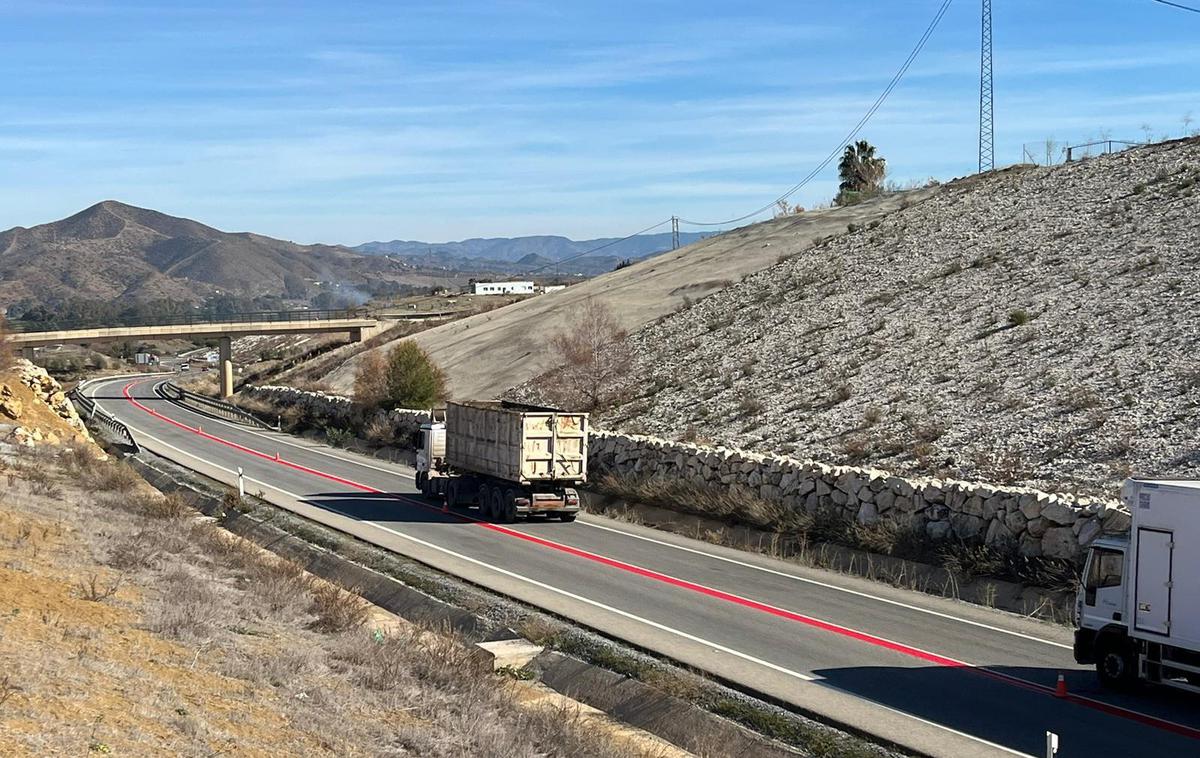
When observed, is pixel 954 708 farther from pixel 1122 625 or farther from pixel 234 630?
pixel 234 630

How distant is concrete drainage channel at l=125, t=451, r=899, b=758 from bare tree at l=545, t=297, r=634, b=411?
21834 mm

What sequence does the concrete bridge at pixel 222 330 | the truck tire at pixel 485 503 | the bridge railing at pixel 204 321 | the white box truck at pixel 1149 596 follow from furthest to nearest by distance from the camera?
1. the bridge railing at pixel 204 321
2. the concrete bridge at pixel 222 330
3. the truck tire at pixel 485 503
4. the white box truck at pixel 1149 596

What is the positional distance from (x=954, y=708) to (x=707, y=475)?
51.5 ft

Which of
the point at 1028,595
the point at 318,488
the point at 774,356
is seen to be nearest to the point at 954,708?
the point at 1028,595

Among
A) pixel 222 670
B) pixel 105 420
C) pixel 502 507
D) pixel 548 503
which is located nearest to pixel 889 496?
pixel 548 503

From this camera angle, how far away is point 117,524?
22.1 metres

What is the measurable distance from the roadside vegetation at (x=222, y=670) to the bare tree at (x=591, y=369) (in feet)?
89.9

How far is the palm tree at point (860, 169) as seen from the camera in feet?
285

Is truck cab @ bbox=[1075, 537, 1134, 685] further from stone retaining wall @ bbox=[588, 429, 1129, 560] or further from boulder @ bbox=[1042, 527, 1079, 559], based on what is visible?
boulder @ bbox=[1042, 527, 1079, 559]

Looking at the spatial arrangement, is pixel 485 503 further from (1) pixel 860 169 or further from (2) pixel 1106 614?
(1) pixel 860 169

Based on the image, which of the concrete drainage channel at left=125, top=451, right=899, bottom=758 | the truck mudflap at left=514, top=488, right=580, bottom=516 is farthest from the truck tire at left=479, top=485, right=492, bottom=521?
the concrete drainage channel at left=125, top=451, right=899, bottom=758

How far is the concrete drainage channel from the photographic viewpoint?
12.3 metres

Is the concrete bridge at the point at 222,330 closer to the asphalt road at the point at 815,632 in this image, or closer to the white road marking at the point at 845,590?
the asphalt road at the point at 815,632

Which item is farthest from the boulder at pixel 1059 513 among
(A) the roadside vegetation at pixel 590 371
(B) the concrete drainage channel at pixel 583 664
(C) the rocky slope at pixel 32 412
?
(C) the rocky slope at pixel 32 412
